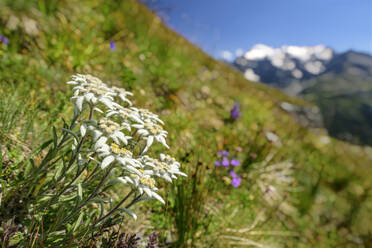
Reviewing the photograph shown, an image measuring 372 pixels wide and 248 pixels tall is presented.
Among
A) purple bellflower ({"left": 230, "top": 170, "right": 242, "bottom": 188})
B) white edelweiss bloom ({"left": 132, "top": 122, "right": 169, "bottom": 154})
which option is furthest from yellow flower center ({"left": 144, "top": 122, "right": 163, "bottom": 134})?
purple bellflower ({"left": 230, "top": 170, "right": 242, "bottom": 188})

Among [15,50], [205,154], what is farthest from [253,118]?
[15,50]

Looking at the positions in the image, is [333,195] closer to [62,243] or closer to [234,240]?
[234,240]

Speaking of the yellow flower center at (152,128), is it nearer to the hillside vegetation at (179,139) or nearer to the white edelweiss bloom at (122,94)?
the white edelweiss bloom at (122,94)

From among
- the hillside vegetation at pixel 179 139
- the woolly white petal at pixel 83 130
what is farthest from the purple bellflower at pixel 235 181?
the woolly white petal at pixel 83 130

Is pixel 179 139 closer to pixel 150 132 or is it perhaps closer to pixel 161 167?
pixel 150 132

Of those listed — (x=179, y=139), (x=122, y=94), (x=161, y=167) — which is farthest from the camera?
(x=179, y=139)

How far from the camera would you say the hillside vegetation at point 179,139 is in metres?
2.33

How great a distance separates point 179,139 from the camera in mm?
3621

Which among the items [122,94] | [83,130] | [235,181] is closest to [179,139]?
[235,181]

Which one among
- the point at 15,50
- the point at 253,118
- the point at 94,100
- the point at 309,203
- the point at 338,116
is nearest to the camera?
the point at 94,100

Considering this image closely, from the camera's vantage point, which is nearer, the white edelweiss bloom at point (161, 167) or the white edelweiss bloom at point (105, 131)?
the white edelweiss bloom at point (105, 131)

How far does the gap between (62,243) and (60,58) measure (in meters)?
3.56

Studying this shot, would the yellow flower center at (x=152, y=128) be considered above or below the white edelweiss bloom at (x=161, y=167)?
above

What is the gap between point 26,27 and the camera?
4082 millimetres
